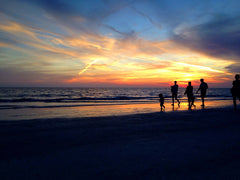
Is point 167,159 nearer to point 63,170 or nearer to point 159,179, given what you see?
point 159,179

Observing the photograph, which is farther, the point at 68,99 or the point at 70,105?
the point at 68,99

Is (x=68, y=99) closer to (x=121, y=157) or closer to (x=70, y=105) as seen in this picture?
(x=70, y=105)

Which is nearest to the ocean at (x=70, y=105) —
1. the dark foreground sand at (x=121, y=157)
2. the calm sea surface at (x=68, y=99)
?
the calm sea surface at (x=68, y=99)

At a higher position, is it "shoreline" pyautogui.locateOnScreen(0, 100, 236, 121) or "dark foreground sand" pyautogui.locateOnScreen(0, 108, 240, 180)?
"dark foreground sand" pyautogui.locateOnScreen(0, 108, 240, 180)

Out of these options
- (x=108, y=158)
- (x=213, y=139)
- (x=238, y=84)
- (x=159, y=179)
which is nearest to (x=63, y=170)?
(x=108, y=158)

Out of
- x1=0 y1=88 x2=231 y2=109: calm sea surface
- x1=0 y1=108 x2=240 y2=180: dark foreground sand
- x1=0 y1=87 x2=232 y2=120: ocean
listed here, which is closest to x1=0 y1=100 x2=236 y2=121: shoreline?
x1=0 y1=87 x2=232 y2=120: ocean

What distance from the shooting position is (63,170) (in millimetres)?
2932

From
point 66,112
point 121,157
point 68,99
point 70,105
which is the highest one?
point 121,157

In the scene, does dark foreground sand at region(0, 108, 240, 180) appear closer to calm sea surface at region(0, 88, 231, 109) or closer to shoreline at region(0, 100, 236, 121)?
shoreline at region(0, 100, 236, 121)

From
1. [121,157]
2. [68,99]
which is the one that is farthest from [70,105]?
[121,157]

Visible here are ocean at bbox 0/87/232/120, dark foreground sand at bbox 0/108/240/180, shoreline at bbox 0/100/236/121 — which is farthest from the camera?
ocean at bbox 0/87/232/120

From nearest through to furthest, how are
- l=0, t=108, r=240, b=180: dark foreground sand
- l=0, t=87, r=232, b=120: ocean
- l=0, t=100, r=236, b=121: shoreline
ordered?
l=0, t=108, r=240, b=180: dark foreground sand, l=0, t=100, r=236, b=121: shoreline, l=0, t=87, r=232, b=120: ocean

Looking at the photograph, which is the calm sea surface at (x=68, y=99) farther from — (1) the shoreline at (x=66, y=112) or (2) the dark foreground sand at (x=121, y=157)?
(2) the dark foreground sand at (x=121, y=157)

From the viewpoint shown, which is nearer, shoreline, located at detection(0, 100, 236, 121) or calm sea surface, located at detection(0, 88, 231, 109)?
shoreline, located at detection(0, 100, 236, 121)
